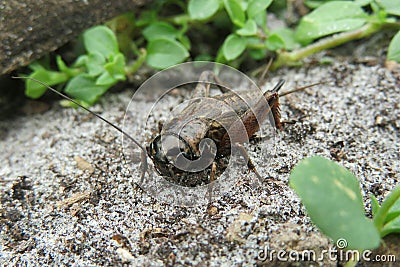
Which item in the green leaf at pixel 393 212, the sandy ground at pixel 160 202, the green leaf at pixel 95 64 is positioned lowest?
the sandy ground at pixel 160 202

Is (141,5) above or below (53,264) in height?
above

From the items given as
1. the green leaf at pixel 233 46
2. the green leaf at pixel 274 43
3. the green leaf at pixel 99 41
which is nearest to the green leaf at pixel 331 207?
the green leaf at pixel 233 46

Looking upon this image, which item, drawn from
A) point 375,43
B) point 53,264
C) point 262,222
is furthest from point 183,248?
point 375,43

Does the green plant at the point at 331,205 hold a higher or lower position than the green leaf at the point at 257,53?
higher

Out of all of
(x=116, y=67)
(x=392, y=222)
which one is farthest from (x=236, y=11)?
(x=392, y=222)

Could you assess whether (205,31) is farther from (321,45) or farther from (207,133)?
(207,133)

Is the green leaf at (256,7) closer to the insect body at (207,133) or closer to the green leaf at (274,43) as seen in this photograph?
the green leaf at (274,43)

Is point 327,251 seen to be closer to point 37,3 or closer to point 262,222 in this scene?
point 262,222
